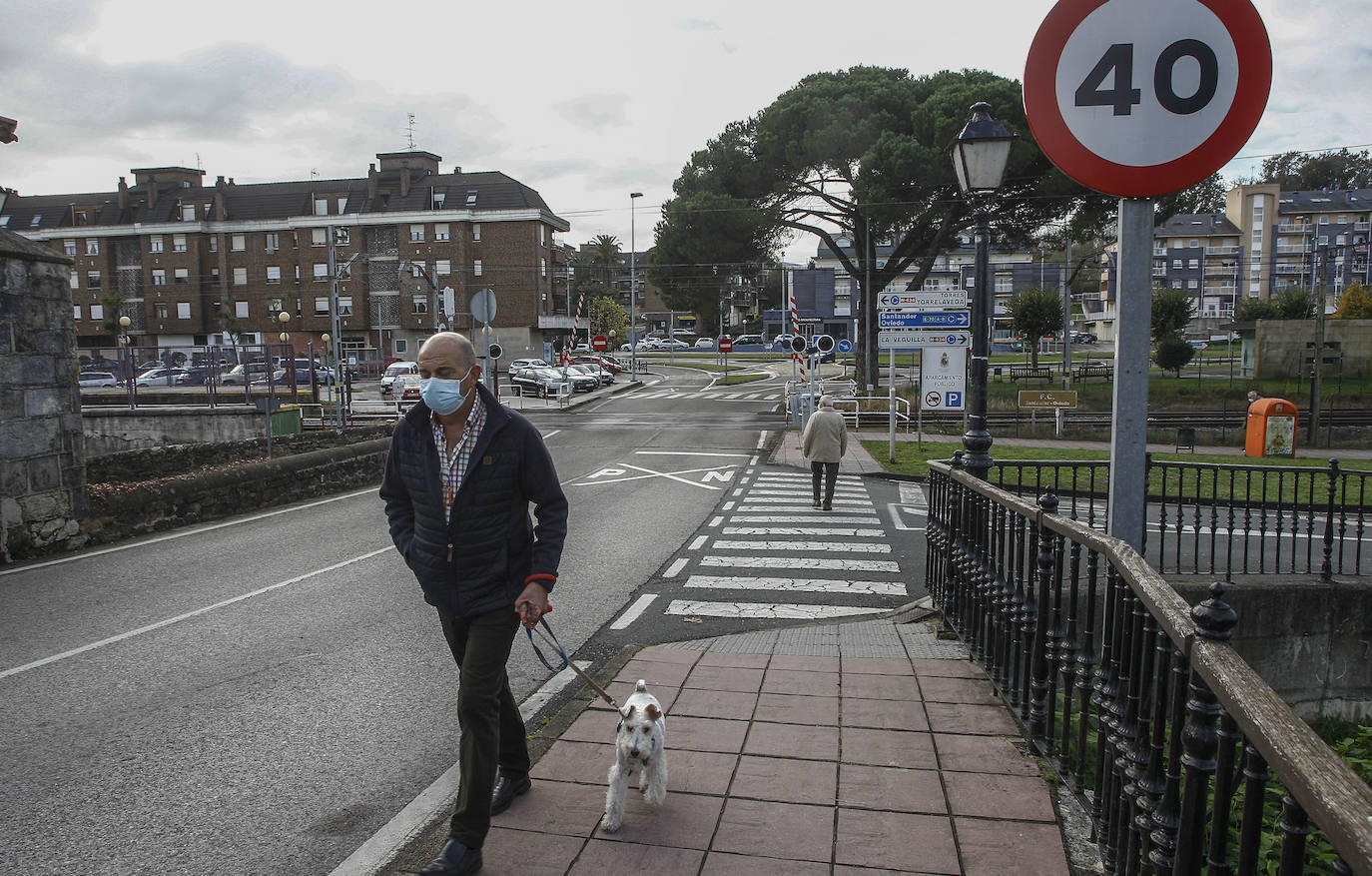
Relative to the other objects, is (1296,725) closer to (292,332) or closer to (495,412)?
(495,412)

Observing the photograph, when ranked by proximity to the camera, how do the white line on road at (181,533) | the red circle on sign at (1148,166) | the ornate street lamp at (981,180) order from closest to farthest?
the red circle on sign at (1148,166) < the ornate street lamp at (981,180) < the white line on road at (181,533)

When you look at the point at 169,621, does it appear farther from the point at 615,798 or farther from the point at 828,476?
the point at 828,476

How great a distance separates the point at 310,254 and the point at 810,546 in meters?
70.0

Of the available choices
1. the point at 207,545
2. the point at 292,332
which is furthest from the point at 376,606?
the point at 292,332

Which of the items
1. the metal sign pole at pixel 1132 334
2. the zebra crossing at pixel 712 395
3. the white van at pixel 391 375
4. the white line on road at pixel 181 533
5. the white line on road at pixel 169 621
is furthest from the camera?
the white van at pixel 391 375

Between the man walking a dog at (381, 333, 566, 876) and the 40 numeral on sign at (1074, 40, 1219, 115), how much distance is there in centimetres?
232

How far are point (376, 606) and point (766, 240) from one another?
103ft

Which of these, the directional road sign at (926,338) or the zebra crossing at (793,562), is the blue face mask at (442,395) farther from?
the directional road sign at (926,338)

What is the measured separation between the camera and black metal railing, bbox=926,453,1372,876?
5.54 ft

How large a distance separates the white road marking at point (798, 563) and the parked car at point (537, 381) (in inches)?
1294

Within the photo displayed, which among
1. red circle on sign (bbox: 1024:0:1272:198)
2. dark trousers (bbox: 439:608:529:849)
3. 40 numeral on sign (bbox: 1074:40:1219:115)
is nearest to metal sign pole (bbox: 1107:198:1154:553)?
red circle on sign (bbox: 1024:0:1272:198)

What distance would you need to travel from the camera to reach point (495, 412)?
142 inches

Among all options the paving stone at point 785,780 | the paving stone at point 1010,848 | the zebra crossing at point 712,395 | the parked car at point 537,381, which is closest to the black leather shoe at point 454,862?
the paving stone at point 785,780

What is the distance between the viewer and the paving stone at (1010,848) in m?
3.16
